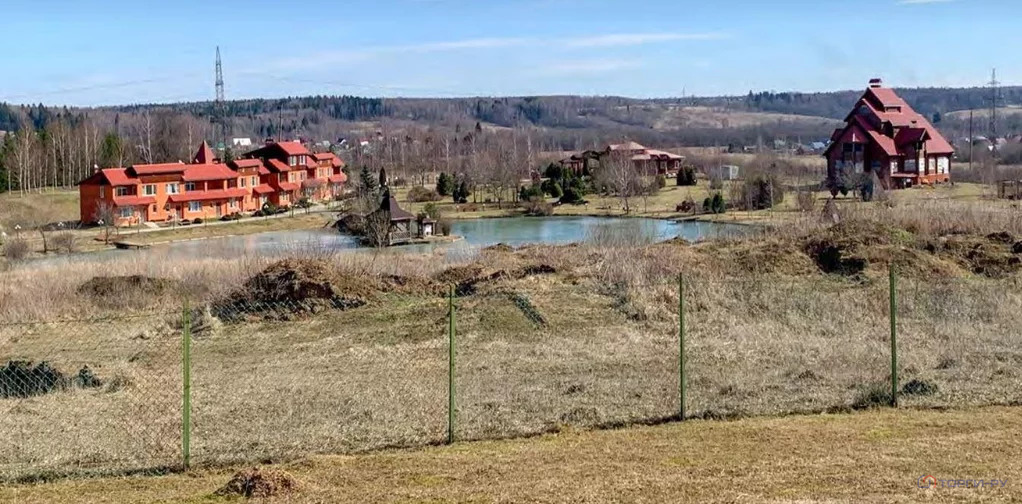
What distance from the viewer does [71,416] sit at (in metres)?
9.52

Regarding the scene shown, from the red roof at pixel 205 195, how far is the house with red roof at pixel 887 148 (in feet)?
88.5

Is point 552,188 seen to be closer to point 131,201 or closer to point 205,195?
point 205,195

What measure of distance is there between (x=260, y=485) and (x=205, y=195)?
4233 cm

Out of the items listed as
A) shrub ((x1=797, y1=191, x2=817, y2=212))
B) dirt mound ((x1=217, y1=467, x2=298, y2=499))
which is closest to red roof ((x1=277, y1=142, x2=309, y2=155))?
shrub ((x1=797, y1=191, x2=817, y2=212))

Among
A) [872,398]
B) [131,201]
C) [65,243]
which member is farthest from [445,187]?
[872,398]

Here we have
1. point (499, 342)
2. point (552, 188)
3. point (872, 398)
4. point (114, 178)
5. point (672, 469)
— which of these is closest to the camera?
point (672, 469)

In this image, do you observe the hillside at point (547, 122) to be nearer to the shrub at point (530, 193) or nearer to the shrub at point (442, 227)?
the shrub at point (530, 193)

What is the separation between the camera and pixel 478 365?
448 inches

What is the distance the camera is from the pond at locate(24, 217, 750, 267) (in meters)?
31.2

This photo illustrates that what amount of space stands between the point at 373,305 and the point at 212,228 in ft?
96.0

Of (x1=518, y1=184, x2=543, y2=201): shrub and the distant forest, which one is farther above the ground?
the distant forest

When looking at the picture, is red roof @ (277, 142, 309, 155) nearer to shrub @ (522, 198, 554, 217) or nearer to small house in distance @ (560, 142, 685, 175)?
shrub @ (522, 198, 554, 217)

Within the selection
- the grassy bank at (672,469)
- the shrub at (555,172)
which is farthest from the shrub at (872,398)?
the shrub at (555,172)

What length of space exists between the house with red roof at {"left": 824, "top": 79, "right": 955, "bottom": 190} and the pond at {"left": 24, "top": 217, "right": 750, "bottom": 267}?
41.3 ft
